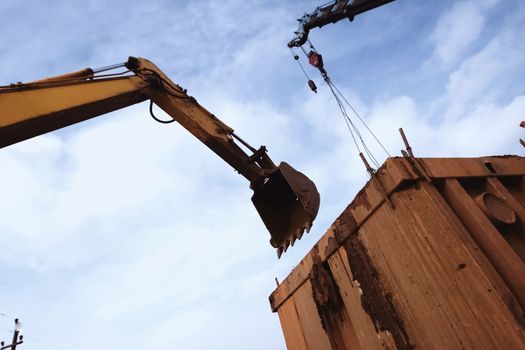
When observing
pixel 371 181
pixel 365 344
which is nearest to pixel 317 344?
pixel 365 344

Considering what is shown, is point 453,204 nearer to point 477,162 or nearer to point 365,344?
point 477,162

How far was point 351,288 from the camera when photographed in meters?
2.78

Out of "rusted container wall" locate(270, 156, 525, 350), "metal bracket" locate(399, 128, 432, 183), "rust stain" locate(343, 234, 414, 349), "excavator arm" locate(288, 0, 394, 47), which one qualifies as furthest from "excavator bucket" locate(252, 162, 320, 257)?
"excavator arm" locate(288, 0, 394, 47)

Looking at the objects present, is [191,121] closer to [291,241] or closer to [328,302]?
[291,241]

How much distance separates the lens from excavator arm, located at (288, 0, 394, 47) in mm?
13156

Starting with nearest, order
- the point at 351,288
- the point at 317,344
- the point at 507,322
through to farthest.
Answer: the point at 507,322 → the point at 351,288 → the point at 317,344

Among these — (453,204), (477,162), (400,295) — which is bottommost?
(400,295)

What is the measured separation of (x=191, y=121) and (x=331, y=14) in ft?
44.1

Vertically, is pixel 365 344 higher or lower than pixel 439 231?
lower

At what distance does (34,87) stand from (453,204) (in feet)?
11.1

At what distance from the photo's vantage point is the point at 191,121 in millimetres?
3752

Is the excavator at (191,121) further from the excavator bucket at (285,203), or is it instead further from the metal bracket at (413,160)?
the metal bracket at (413,160)

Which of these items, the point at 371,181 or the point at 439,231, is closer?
the point at 439,231

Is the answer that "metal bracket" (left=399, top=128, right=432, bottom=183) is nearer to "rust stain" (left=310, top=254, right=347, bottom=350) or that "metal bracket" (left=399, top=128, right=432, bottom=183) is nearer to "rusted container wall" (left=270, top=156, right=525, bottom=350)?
"rusted container wall" (left=270, top=156, right=525, bottom=350)
